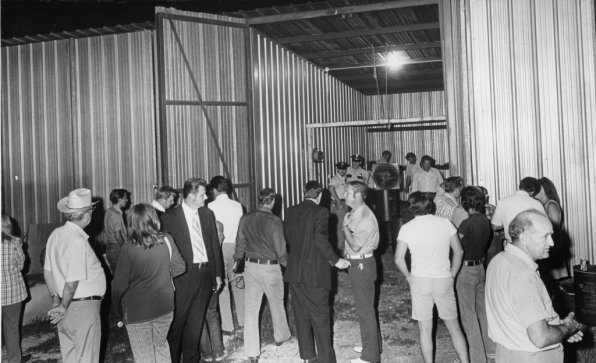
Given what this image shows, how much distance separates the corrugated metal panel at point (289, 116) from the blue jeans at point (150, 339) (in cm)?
680

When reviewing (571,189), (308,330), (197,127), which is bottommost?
(308,330)

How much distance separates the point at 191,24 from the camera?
9906 millimetres

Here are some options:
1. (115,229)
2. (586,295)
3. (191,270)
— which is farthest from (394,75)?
(191,270)

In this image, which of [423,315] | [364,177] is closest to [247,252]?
[423,315]

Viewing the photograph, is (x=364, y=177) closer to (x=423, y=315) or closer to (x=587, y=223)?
(x=587, y=223)

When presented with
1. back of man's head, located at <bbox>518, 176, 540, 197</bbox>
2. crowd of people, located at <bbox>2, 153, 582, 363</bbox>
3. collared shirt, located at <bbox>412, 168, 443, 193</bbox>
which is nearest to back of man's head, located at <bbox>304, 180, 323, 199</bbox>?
crowd of people, located at <bbox>2, 153, 582, 363</bbox>

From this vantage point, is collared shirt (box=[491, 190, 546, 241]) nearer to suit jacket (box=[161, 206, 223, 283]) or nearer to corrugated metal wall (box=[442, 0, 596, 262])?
corrugated metal wall (box=[442, 0, 596, 262])

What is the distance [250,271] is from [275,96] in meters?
7.08

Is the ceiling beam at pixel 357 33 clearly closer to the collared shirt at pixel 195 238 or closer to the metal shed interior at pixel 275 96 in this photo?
the metal shed interior at pixel 275 96

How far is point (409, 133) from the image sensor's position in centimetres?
2125

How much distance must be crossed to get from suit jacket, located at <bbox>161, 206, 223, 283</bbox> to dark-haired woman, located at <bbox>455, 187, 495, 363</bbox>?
9.26ft

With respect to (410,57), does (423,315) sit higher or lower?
lower

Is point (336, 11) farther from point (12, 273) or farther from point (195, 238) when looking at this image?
point (12, 273)

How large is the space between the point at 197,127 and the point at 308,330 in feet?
18.3
